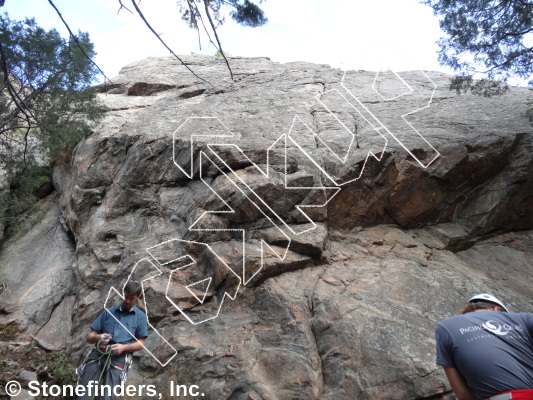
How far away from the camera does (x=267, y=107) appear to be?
8.99 meters

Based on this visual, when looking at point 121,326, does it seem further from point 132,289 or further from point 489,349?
point 489,349

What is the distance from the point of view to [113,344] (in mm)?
4008

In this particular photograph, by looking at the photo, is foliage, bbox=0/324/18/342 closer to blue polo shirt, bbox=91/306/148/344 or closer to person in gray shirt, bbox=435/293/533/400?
blue polo shirt, bbox=91/306/148/344

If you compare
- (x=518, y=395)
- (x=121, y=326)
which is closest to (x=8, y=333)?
(x=121, y=326)

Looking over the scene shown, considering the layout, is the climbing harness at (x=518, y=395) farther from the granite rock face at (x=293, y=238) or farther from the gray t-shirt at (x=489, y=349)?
the granite rock face at (x=293, y=238)

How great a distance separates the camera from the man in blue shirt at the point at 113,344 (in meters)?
3.94

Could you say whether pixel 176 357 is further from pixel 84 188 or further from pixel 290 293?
pixel 84 188

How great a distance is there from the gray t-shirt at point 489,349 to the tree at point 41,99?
6848mm

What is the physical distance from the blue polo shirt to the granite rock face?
3.05ft

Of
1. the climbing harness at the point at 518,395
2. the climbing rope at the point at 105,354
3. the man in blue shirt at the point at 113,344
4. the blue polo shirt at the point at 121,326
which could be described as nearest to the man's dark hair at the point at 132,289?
the man in blue shirt at the point at 113,344

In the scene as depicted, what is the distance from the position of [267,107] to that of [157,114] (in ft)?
8.63

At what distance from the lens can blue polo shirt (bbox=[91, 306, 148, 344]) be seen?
4.14 m

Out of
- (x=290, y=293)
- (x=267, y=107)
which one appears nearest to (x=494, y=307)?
(x=290, y=293)

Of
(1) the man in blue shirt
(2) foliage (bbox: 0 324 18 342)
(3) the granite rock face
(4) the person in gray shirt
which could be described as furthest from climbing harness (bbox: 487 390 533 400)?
(2) foliage (bbox: 0 324 18 342)
